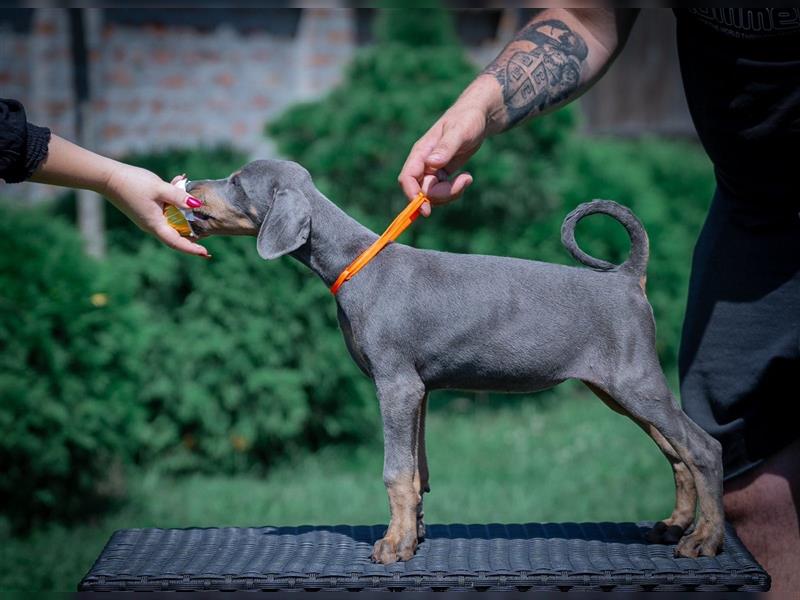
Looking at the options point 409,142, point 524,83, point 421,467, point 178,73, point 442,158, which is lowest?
point 421,467

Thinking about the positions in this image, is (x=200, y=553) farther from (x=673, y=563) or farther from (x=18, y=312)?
(x=18, y=312)

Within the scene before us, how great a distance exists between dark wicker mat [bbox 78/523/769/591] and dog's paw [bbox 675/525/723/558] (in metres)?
0.02

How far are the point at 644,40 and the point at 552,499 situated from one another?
863 centimetres

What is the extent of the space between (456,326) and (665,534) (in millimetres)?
851

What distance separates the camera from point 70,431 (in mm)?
5020

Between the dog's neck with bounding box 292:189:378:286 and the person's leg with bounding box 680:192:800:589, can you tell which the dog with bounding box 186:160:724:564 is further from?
the person's leg with bounding box 680:192:800:589

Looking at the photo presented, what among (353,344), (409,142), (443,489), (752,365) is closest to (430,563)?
(353,344)

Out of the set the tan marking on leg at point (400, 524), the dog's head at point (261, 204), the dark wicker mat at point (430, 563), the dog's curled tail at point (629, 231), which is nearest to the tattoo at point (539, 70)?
the dog's curled tail at point (629, 231)

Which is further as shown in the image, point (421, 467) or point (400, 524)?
point (421, 467)

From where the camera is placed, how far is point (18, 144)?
252cm

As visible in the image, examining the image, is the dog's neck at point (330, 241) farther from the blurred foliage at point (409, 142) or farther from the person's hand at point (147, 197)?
the blurred foliage at point (409, 142)

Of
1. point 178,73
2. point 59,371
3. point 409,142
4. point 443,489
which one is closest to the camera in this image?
point 59,371

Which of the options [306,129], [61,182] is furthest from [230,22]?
[61,182]

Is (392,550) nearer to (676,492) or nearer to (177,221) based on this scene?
(676,492)
